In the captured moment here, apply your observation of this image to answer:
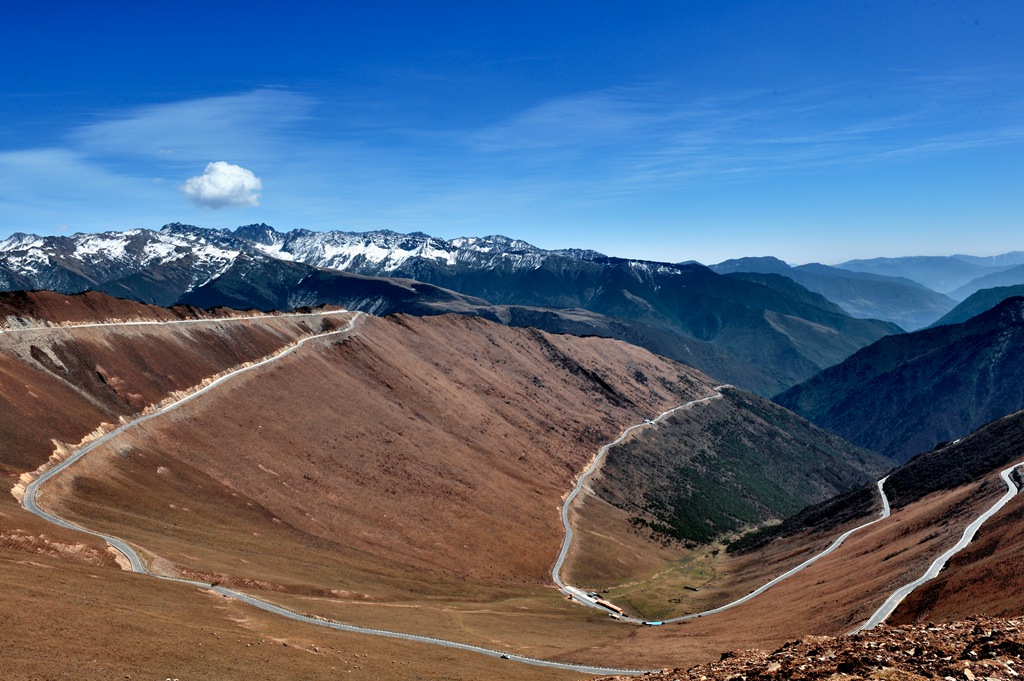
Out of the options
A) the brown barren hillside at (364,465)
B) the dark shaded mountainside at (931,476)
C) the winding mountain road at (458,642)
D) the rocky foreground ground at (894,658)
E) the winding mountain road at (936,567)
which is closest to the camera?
the rocky foreground ground at (894,658)

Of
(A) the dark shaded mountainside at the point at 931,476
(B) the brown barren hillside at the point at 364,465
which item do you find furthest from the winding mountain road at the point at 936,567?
(B) the brown barren hillside at the point at 364,465

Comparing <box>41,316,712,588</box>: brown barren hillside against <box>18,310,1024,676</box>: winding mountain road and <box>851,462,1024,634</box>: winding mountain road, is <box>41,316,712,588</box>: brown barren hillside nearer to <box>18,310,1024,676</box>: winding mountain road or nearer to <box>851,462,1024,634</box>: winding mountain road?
<box>18,310,1024,676</box>: winding mountain road

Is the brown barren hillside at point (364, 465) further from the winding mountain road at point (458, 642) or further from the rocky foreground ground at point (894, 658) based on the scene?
the rocky foreground ground at point (894, 658)

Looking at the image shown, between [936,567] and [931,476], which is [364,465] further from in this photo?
[931,476]

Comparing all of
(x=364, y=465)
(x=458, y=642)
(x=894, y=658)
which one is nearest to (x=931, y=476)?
(x=364, y=465)

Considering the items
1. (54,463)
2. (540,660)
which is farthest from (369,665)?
(54,463)
